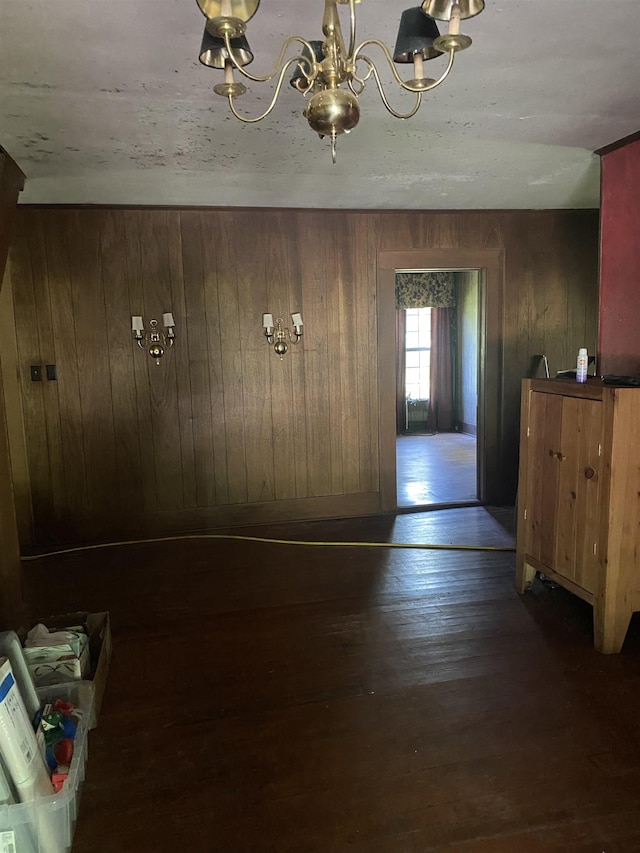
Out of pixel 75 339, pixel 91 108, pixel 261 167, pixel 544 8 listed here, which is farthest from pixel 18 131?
pixel 544 8

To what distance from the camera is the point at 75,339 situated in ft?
12.1

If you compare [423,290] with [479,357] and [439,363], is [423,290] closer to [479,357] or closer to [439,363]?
[439,363]

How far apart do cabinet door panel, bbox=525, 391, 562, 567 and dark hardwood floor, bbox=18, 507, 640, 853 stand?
0.98 feet

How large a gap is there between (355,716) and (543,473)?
1.38 m

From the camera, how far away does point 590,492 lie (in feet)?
7.61

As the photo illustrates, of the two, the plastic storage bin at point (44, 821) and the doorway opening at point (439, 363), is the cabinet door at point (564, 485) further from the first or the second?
the doorway opening at point (439, 363)


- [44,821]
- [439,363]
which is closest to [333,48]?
[44,821]

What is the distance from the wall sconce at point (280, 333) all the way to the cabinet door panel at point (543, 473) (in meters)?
1.76

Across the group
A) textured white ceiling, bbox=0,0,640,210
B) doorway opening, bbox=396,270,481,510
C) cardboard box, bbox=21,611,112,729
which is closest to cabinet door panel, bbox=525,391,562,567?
textured white ceiling, bbox=0,0,640,210

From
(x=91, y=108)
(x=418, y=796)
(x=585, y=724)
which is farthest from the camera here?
(x=91, y=108)

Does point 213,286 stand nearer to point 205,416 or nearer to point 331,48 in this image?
point 205,416

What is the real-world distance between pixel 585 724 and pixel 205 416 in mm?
2808

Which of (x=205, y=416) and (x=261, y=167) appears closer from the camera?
(x=261, y=167)

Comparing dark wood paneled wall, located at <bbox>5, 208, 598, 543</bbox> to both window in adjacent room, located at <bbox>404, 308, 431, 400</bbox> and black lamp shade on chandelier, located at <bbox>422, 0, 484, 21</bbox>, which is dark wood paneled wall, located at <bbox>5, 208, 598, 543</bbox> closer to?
black lamp shade on chandelier, located at <bbox>422, 0, 484, 21</bbox>
